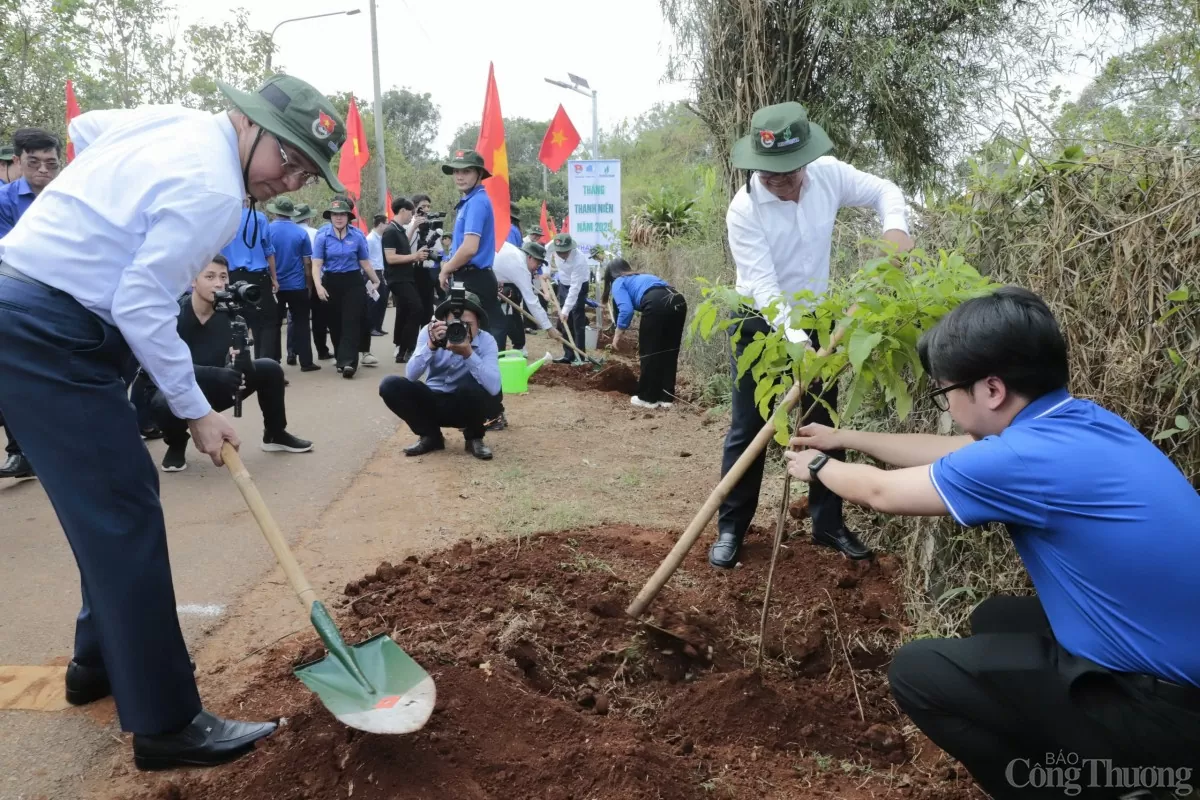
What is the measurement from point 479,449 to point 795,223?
320cm

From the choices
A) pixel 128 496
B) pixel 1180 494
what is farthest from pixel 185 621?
pixel 1180 494

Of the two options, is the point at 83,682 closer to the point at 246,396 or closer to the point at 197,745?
the point at 197,745

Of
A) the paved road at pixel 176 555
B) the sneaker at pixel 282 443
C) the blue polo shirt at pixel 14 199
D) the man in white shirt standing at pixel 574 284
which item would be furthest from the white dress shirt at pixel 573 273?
the blue polo shirt at pixel 14 199

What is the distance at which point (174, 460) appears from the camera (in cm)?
572

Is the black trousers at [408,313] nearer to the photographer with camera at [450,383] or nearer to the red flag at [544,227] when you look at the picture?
the photographer with camera at [450,383]

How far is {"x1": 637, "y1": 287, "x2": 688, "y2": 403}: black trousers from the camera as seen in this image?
27.7 feet

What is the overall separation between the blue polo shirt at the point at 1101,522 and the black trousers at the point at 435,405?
470 centimetres

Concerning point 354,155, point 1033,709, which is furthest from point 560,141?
point 1033,709

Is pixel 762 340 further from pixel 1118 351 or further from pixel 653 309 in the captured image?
pixel 653 309

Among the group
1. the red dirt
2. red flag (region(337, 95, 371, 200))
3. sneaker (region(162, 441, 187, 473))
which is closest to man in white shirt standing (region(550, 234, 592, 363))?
red flag (region(337, 95, 371, 200))

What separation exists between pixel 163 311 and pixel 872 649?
8.87 ft

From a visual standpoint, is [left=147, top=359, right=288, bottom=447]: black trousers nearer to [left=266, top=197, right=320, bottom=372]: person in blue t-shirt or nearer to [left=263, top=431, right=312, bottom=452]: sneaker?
[left=263, top=431, right=312, bottom=452]: sneaker

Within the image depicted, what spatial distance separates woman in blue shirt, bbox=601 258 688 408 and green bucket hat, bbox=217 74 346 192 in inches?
234

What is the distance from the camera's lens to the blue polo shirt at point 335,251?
31.7 ft
